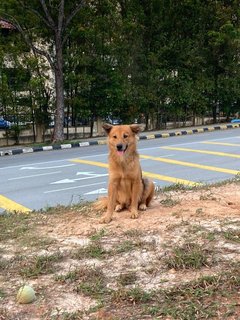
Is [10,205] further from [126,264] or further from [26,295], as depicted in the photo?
[26,295]

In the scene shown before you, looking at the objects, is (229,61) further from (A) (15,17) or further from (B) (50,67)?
(A) (15,17)

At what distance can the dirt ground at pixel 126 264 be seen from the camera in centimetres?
295

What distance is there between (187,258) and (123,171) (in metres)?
1.66

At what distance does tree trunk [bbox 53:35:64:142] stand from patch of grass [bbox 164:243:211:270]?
1415 centimetres

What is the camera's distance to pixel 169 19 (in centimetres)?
2248

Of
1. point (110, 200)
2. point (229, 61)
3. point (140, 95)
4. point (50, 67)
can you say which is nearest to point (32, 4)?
point (50, 67)

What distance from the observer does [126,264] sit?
12.0 feet

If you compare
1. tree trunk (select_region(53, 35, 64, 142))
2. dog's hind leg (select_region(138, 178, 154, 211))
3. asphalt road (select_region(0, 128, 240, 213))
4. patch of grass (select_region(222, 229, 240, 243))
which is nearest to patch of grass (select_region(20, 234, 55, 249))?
dog's hind leg (select_region(138, 178, 154, 211))

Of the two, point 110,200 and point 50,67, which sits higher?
point 50,67

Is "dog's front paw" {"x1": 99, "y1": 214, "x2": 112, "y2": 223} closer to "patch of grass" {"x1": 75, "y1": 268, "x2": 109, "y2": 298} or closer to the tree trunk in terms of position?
"patch of grass" {"x1": 75, "y1": 268, "x2": 109, "y2": 298}

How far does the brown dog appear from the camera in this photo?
5.02m

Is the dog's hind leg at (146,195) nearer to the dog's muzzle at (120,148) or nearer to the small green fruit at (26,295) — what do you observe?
the dog's muzzle at (120,148)

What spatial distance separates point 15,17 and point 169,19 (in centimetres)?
826

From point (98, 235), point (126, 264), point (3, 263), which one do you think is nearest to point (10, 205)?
point (98, 235)
